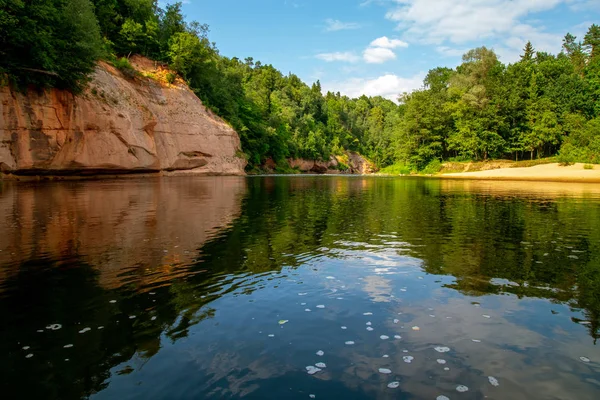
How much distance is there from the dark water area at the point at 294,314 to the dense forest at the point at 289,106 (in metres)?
25.4

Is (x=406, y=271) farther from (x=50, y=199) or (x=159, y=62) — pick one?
(x=159, y=62)

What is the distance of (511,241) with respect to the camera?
41.6 ft

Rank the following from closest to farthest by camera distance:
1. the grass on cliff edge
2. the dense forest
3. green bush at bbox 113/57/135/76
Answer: the dense forest
green bush at bbox 113/57/135/76
the grass on cliff edge

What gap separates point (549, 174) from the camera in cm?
5334

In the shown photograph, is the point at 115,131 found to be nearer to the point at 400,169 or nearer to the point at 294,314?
Answer: the point at 294,314

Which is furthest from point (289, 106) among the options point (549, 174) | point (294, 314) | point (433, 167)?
point (294, 314)

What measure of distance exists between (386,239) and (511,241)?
13.5ft

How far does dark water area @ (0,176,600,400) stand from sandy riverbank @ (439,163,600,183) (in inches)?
1637

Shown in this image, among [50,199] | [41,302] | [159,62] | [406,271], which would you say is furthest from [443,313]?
[159,62]

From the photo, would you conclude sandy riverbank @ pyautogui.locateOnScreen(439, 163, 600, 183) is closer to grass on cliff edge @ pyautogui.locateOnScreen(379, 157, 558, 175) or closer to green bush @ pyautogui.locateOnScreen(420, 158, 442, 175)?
grass on cliff edge @ pyautogui.locateOnScreen(379, 157, 558, 175)

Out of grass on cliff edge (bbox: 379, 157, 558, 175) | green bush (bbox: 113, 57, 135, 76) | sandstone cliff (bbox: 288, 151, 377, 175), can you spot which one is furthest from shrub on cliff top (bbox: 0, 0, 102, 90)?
sandstone cliff (bbox: 288, 151, 377, 175)

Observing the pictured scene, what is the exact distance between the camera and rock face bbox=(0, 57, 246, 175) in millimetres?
33000

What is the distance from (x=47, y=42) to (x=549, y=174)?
61.1 metres

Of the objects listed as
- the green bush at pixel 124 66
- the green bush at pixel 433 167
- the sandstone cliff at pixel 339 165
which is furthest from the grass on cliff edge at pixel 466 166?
the green bush at pixel 124 66
